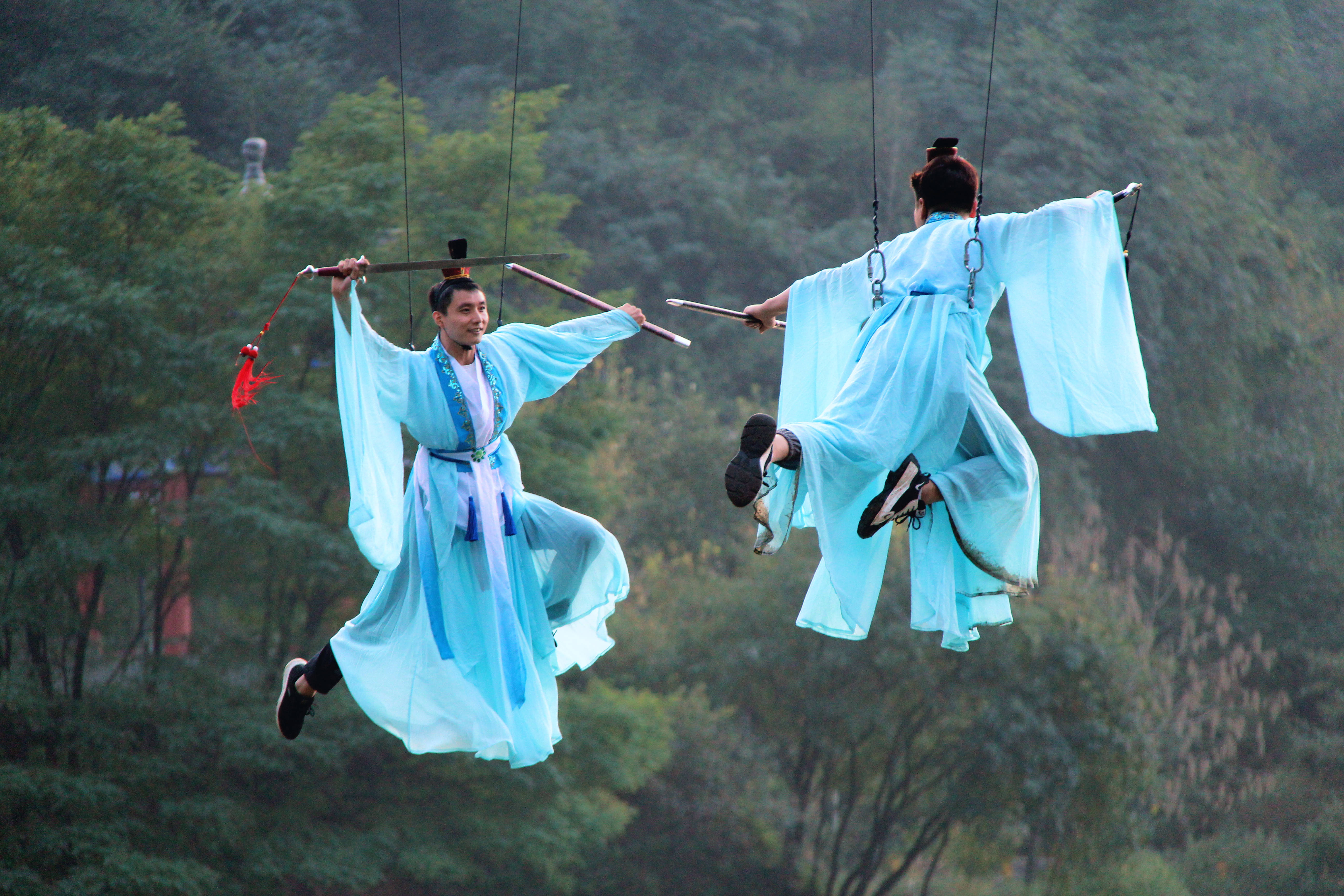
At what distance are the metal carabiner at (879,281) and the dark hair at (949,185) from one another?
200mm

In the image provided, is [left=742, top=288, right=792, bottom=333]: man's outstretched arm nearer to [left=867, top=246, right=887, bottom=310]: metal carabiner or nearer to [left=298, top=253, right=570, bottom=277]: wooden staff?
[left=867, top=246, right=887, bottom=310]: metal carabiner

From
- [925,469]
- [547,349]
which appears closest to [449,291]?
[547,349]

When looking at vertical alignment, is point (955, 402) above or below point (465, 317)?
below

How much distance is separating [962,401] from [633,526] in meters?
12.9

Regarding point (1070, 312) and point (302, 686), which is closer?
point (1070, 312)

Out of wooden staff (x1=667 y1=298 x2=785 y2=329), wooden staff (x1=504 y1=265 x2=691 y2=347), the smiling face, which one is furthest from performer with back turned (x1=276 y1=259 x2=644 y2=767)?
wooden staff (x1=667 y1=298 x2=785 y2=329)

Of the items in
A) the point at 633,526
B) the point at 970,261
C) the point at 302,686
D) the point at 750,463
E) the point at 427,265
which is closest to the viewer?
the point at 750,463

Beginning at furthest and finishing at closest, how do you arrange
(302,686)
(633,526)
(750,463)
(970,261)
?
(633,526)
(302,686)
(970,261)
(750,463)

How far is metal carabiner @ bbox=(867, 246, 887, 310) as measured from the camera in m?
4.41

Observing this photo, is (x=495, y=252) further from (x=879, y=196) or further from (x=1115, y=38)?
(x=1115, y=38)

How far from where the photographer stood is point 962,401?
4.23 meters

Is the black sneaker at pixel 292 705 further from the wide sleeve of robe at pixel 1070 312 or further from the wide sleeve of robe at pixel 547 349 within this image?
the wide sleeve of robe at pixel 1070 312

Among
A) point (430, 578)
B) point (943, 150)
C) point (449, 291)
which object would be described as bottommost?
point (430, 578)

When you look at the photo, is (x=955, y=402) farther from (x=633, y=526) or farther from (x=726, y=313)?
(x=633, y=526)
